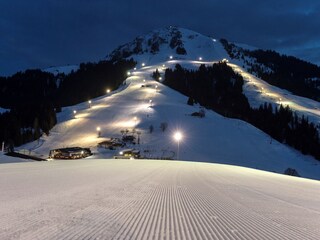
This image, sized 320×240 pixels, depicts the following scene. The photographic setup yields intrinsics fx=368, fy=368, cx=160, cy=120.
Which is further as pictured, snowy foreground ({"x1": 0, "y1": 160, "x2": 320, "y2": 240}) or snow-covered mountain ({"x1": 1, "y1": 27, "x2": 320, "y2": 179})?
snow-covered mountain ({"x1": 1, "y1": 27, "x2": 320, "y2": 179})

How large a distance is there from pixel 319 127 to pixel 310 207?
6595 inches

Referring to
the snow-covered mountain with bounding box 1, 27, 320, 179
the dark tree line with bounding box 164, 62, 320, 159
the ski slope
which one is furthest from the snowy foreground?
the dark tree line with bounding box 164, 62, 320, 159

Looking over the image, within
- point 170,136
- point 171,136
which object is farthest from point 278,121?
point 170,136

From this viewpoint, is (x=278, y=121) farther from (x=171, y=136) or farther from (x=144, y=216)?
(x=144, y=216)

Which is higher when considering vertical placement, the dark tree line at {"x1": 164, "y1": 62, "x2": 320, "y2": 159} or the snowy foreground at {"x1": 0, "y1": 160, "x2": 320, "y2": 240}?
the dark tree line at {"x1": 164, "y1": 62, "x2": 320, "y2": 159}

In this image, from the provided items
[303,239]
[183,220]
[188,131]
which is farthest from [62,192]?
[188,131]

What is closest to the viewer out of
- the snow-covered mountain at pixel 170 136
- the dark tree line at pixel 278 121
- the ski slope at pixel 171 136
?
the ski slope at pixel 171 136

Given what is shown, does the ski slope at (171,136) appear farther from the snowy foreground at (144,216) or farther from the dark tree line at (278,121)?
the snowy foreground at (144,216)

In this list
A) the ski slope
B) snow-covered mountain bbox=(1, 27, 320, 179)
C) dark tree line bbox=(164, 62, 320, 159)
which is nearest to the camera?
the ski slope

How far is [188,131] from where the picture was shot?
390 feet

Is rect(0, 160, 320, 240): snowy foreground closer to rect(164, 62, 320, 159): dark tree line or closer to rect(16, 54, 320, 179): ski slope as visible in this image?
rect(16, 54, 320, 179): ski slope

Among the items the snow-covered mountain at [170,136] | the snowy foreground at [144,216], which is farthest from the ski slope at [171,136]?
the snowy foreground at [144,216]

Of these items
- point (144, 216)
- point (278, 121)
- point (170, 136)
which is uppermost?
point (278, 121)

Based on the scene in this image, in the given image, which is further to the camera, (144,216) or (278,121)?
(278,121)
